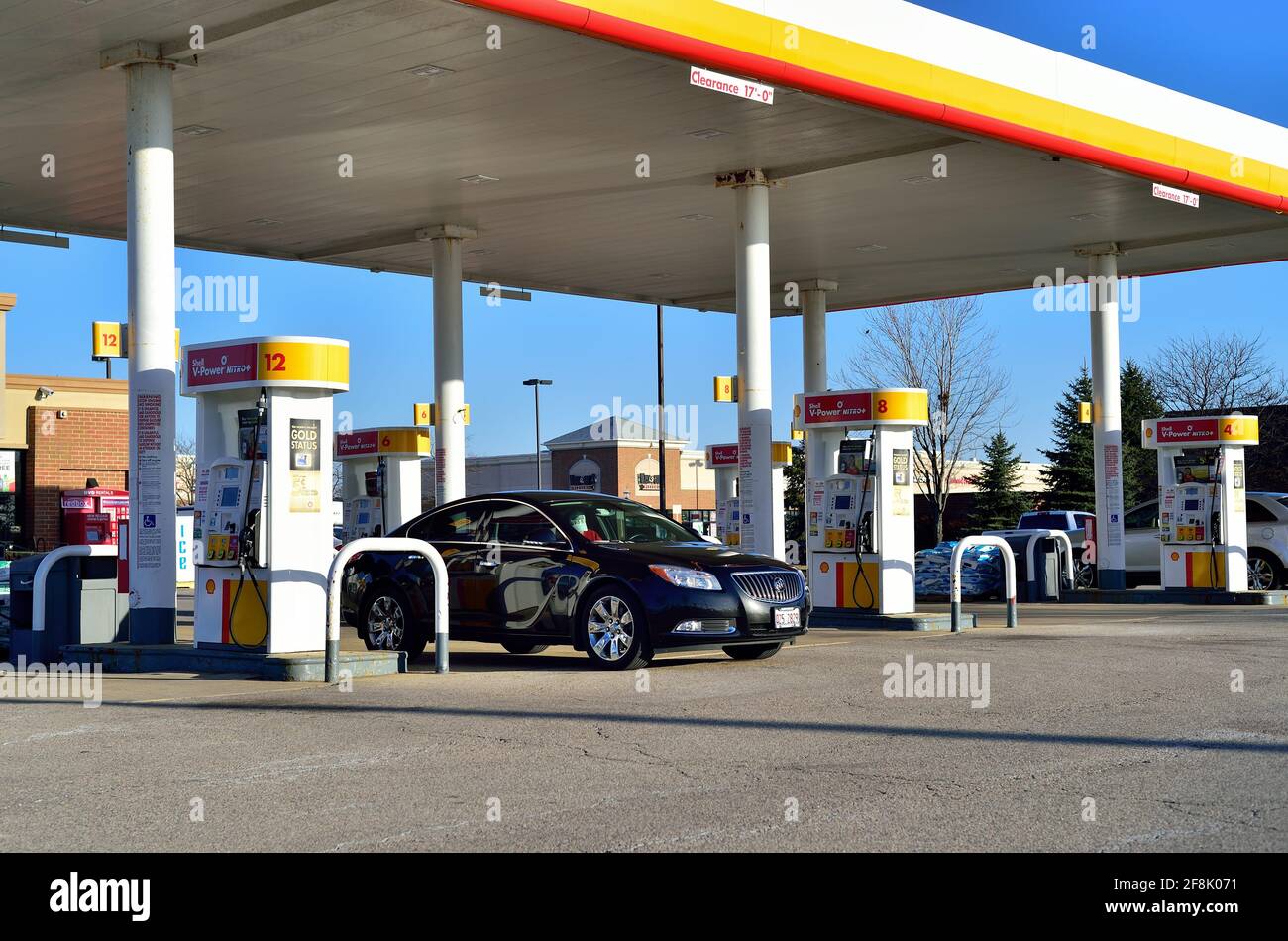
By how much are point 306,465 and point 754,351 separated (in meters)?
8.45

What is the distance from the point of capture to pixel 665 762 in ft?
27.6

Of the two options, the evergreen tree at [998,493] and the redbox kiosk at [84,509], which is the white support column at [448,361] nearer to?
the redbox kiosk at [84,509]

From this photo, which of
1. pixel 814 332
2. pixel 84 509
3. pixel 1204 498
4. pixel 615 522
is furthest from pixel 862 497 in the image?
pixel 84 509

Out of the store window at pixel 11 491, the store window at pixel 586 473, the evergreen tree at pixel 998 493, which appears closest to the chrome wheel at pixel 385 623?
the store window at pixel 11 491

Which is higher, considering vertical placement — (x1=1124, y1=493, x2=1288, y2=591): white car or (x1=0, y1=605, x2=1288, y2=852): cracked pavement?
(x1=1124, y1=493, x2=1288, y2=591): white car

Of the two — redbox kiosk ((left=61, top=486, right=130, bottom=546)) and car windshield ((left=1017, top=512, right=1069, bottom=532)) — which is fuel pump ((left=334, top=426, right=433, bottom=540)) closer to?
redbox kiosk ((left=61, top=486, right=130, bottom=546))

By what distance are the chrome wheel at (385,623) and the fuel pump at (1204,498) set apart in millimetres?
13559

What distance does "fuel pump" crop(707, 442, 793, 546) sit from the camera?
88.2ft

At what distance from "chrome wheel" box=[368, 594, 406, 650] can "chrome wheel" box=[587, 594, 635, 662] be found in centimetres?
211

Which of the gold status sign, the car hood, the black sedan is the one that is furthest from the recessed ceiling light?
the car hood

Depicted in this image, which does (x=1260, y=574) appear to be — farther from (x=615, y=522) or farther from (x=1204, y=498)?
(x=615, y=522)
